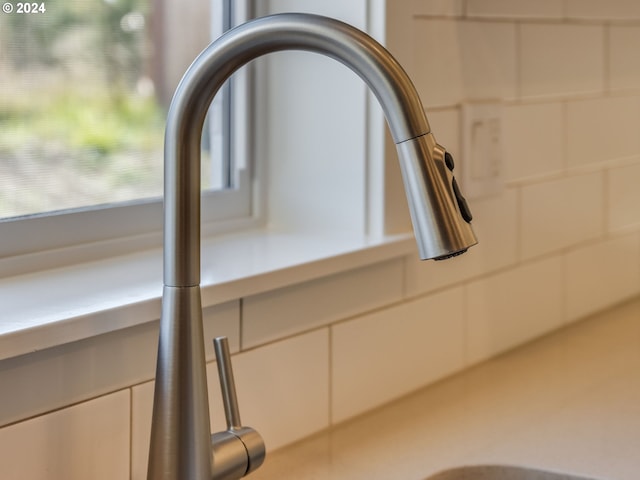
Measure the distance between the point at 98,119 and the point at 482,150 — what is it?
55cm

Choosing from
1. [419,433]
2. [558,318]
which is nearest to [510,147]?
[558,318]

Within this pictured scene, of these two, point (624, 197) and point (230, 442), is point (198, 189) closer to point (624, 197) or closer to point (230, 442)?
point (230, 442)

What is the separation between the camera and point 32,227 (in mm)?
990

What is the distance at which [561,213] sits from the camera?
5.06ft

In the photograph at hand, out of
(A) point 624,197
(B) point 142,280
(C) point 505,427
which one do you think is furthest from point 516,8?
(B) point 142,280

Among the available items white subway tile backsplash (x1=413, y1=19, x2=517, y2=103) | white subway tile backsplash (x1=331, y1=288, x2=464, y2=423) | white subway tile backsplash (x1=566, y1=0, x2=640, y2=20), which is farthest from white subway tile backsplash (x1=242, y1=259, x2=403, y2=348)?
white subway tile backsplash (x1=566, y1=0, x2=640, y2=20)

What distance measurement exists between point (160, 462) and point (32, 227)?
346 millimetres

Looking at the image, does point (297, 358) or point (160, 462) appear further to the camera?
point (297, 358)

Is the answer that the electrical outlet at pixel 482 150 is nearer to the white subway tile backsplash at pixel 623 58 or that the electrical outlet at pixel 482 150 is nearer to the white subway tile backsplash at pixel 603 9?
the white subway tile backsplash at pixel 603 9

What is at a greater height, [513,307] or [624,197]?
[624,197]

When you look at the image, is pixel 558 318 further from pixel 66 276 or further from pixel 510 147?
pixel 66 276

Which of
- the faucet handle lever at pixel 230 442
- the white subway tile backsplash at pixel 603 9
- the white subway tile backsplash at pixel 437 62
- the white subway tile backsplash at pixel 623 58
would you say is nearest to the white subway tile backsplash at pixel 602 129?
the white subway tile backsplash at pixel 623 58

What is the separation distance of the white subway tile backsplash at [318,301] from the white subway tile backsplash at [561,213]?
351 mm

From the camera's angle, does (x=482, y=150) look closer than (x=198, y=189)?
No
